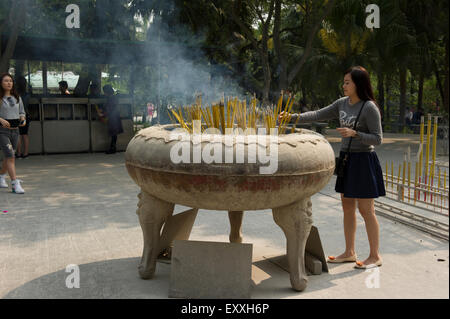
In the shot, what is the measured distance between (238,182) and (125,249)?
1.71 meters

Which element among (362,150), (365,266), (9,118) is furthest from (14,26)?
(365,266)

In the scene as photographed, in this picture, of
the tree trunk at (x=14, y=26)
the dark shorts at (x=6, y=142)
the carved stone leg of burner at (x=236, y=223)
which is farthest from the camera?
the tree trunk at (x=14, y=26)

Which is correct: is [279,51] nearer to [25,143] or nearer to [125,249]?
[25,143]

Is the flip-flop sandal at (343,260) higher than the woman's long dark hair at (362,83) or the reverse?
the reverse

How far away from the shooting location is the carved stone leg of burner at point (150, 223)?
130 inches

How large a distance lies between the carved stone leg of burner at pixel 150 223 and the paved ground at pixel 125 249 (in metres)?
0.10

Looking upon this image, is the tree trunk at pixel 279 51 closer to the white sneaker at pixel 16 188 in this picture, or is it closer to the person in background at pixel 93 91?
the person in background at pixel 93 91

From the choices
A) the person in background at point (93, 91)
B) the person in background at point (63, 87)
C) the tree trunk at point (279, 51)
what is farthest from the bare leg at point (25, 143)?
the tree trunk at point (279, 51)

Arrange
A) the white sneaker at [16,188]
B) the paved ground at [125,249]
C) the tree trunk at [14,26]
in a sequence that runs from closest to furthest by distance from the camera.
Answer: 1. the paved ground at [125,249]
2. the white sneaker at [16,188]
3. the tree trunk at [14,26]

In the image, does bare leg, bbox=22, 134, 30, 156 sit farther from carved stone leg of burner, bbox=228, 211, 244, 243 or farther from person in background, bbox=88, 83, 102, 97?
carved stone leg of burner, bbox=228, 211, 244, 243

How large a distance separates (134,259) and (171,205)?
0.73 meters

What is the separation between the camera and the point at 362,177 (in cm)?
356

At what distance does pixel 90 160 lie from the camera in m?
9.74
